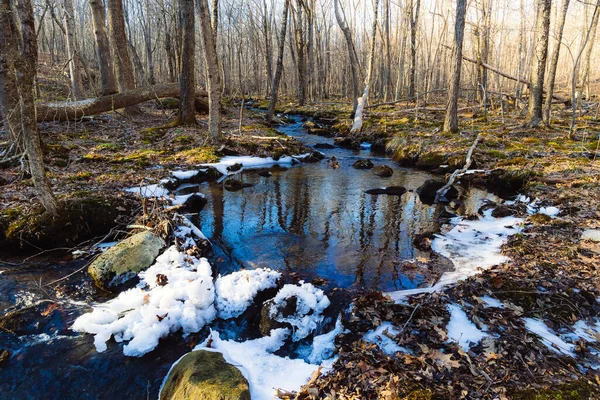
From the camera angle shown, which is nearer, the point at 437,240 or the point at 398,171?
the point at 437,240

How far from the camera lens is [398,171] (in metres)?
12.3

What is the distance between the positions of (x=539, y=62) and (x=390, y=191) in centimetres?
930

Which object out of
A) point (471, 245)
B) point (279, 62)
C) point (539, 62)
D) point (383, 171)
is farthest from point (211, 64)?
point (539, 62)

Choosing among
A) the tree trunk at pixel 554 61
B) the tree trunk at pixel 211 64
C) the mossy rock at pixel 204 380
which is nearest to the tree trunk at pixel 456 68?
the tree trunk at pixel 554 61

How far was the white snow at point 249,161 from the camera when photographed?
11.2m

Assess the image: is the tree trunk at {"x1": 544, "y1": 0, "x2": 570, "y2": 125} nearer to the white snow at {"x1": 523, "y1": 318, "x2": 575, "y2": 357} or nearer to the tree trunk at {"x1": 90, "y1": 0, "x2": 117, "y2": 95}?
the white snow at {"x1": 523, "y1": 318, "x2": 575, "y2": 357}

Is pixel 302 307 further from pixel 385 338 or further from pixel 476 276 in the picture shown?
pixel 476 276

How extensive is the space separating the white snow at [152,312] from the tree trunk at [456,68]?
41.4ft

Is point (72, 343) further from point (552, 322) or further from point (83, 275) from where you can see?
point (552, 322)

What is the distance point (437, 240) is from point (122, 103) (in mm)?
13549

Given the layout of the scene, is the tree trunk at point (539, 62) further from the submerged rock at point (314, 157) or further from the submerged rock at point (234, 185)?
the submerged rock at point (234, 185)

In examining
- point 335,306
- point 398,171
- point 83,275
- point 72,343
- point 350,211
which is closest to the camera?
point 72,343

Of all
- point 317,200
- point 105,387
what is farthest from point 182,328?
point 317,200

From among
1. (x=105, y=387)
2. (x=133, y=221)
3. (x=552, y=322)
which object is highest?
(x=133, y=221)
